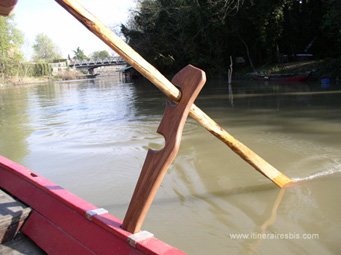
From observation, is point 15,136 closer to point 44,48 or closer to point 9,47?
point 9,47

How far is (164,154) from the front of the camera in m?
2.16

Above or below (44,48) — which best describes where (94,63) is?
below

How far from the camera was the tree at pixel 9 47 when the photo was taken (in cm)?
5244

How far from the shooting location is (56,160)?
259 inches

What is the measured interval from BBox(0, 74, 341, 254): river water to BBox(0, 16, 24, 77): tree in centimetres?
4670

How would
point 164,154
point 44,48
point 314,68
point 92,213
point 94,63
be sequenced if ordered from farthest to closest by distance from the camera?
point 44,48, point 94,63, point 314,68, point 92,213, point 164,154

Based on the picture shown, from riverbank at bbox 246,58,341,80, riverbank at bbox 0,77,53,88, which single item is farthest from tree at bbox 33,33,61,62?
riverbank at bbox 246,58,341,80

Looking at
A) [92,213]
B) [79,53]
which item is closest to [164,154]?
A: [92,213]

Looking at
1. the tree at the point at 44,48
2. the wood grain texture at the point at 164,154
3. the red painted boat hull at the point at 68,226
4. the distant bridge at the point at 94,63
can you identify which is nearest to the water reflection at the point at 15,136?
the red painted boat hull at the point at 68,226

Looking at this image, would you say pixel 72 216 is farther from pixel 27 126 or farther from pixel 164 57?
pixel 164 57

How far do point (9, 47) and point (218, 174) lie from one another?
55.6 m

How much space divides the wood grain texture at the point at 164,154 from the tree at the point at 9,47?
5537cm

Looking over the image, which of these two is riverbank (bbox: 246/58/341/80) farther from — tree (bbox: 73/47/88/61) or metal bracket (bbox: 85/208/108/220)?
tree (bbox: 73/47/88/61)

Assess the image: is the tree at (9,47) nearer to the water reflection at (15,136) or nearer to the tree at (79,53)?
the water reflection at (15,136)
